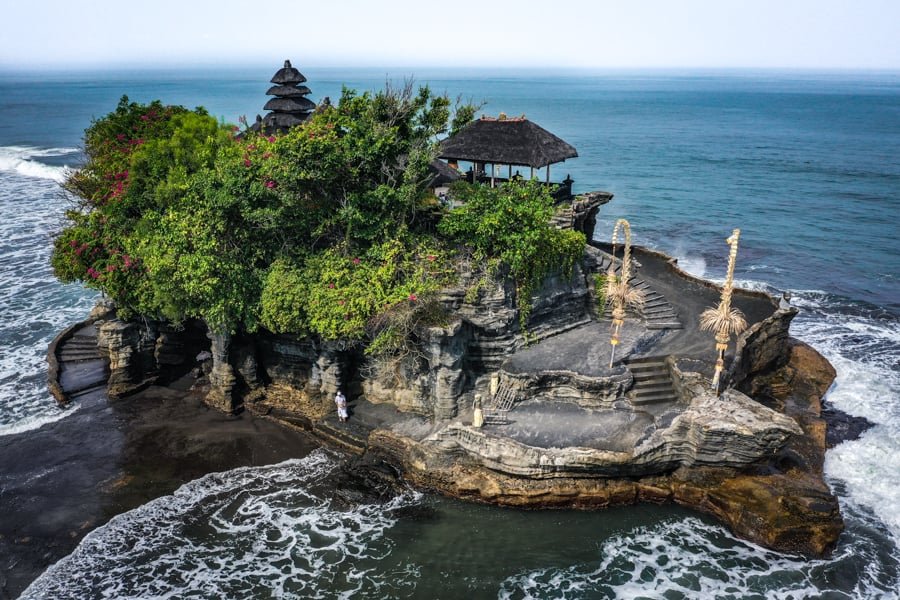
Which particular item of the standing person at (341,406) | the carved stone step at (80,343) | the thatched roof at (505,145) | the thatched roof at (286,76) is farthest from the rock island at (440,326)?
the thatched roof at (286,76)

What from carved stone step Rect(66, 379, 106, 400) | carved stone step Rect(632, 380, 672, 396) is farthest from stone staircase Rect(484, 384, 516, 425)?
carved stone step Rect(66, 379, 106, 400)

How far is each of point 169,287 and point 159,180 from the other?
5563 mm

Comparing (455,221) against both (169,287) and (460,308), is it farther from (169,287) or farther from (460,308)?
(169,287)

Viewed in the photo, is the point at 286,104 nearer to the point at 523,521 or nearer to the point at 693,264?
the point at 523,521

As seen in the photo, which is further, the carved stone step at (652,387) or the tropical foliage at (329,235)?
the tropical foliage at (329,235)

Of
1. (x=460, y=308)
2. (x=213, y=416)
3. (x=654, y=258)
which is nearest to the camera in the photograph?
(x=460, y=308)

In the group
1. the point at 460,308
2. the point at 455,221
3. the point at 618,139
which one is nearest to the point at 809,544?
the point at 460,308

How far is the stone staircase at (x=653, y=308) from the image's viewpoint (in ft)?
87.3

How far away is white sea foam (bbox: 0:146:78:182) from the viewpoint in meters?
71.6

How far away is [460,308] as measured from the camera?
2389cm

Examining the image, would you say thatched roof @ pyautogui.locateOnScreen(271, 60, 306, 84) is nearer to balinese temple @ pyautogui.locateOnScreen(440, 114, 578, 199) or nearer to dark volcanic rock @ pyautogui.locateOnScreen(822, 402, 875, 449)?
balinese temple @ pyautogui.locateOnScreen(440, 114, 578, 199)

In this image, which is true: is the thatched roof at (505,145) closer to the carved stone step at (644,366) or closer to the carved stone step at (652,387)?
the carved stone step at (644,366)

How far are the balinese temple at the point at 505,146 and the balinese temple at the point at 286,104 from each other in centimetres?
934

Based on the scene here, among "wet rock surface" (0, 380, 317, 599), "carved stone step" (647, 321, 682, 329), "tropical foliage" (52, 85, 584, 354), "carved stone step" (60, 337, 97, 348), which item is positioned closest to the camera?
"wet rock surface" (0, 380, 317, 599)
